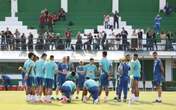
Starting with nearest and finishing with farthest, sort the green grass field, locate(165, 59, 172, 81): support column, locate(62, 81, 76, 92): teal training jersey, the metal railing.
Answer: the green grass field, locate(62, 81, 76, 92): teal training jersey, the metal railing, locate(165, 59, 172, 81): support column

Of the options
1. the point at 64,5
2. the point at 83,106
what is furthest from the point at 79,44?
the point at 83,106

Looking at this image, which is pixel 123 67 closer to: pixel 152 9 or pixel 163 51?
pixel 163 51

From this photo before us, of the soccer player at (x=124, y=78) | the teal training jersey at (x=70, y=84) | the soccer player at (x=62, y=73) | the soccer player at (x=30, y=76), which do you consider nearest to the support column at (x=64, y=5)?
the soccer player at (x=62, y=73)

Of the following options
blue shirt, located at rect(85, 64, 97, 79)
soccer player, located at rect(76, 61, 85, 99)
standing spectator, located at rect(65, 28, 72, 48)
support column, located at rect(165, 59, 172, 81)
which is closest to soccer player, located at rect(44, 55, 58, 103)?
blue shirt, located at rect(85, 64, 97, 79)

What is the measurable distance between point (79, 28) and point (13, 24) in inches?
226

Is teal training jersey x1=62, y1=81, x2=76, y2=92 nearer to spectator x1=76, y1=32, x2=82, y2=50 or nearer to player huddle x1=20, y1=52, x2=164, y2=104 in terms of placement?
player huddle x1=20, y1=52, x2=164, y2=104

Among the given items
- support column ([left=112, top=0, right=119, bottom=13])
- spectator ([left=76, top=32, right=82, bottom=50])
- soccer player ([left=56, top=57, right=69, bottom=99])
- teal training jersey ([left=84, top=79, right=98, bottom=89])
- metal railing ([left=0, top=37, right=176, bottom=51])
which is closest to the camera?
teal training jersey ([left=84, top=79, right=98, bottom=89])

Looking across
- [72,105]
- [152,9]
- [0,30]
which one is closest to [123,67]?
[72,105]

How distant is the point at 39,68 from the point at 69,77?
1605 mm

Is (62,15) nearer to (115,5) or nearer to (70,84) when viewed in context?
(115,5)

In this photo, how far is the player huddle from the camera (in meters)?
29.3

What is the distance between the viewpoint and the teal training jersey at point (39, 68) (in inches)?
1164

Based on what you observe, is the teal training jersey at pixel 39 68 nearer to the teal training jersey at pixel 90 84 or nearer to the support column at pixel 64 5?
the teal training jersey at pixel 90 84

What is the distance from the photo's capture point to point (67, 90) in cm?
2919
